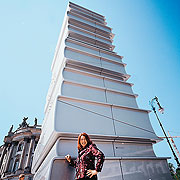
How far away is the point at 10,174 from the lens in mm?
28953

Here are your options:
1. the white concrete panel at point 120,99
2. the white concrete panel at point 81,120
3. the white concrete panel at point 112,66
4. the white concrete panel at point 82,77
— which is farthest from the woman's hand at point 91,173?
the white concrete panel at point 112,66

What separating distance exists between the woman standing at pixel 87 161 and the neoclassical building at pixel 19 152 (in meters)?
32.3

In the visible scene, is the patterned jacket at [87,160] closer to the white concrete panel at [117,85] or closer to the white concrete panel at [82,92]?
the white concrete panel at [82,92]

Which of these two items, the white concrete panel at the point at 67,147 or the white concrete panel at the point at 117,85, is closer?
the white concrete panel at the point at 67,147

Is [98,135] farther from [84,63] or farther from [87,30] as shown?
[87,30]

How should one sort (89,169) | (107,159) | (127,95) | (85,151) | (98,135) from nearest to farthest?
(89,169), (85,151), (107,159), (98,135), (127,95)

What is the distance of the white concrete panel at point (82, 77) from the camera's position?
626 centimetres

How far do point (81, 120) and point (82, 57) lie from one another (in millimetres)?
4480

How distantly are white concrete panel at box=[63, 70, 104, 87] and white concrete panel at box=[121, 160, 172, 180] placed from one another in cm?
394

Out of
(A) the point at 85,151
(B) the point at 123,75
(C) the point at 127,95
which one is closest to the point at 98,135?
(A) the point at 85,151

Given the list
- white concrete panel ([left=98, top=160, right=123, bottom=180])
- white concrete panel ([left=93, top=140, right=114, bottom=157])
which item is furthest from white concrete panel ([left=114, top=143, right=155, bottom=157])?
white concrete panel ([left=98, top=160, right=123, bottom=180])

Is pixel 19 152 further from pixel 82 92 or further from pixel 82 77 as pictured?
pixel 82 92

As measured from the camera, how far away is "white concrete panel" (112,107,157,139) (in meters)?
5.25

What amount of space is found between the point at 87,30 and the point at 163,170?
11080 millimetres
